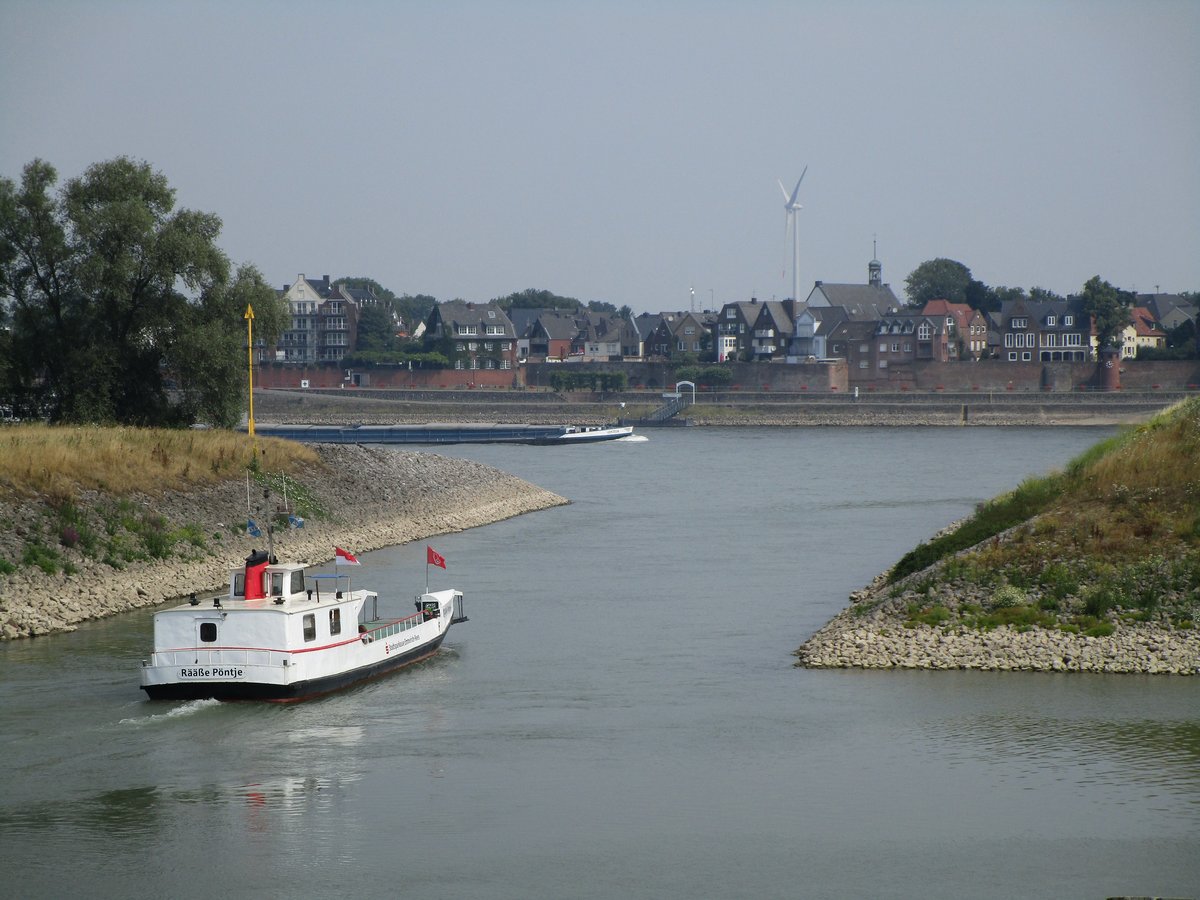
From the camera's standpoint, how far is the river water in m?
18.9

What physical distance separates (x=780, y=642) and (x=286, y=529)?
795 inches

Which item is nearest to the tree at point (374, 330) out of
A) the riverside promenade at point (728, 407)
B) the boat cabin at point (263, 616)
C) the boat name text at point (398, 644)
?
the riverside promenade at point (728, 407)

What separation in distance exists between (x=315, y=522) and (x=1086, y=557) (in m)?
27.4

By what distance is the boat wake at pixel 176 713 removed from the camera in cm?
2530

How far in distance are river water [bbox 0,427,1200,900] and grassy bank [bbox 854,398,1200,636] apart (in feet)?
7.05

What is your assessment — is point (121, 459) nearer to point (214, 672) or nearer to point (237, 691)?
point (214, 672)

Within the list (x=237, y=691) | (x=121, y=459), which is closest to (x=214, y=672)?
(x=237, y=691)

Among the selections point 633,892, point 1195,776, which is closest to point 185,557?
point 633,892

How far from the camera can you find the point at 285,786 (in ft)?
73.0

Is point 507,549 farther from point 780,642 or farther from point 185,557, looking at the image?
point 780,642

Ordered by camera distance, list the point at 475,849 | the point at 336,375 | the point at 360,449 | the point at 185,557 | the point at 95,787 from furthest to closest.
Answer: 1. the point at 336,375
2. the point at 360,449
3. the point at 185,557
4. the point at 95,787
5. the point at 475,849

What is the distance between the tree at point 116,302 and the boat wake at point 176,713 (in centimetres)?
2981

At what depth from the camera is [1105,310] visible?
501ft

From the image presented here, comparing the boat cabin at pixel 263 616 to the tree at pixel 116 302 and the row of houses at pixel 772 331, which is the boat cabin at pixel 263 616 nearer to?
the tree at pixel 116 302
